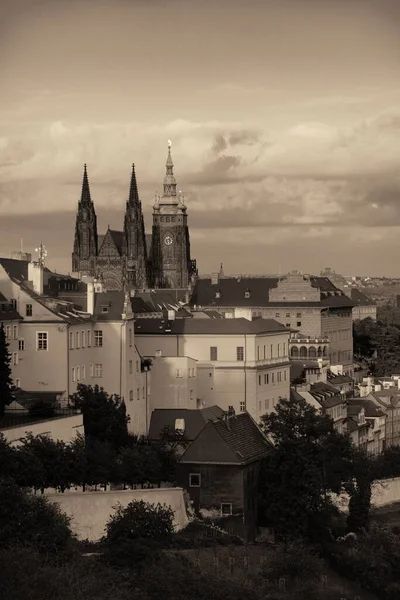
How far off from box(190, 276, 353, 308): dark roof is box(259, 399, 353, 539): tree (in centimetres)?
7536

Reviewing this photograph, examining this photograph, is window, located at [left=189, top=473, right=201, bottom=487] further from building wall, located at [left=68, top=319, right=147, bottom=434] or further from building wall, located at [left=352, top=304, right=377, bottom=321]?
building wall, located at [left=352, top=304, right=377, bottom=321]

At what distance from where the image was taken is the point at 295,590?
60188 mm

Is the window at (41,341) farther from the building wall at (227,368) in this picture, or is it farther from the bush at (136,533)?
the bush at (136,533)

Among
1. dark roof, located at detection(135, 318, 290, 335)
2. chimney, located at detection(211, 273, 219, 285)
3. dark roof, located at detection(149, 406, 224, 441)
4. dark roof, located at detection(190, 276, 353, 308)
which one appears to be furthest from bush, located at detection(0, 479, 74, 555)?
chimney, located at detection(211, 273, 219, 285)

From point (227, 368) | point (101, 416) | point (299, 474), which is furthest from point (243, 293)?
point (299, 474)

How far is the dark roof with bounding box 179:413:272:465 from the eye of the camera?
6644cm

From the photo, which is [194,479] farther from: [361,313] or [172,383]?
[361,313]

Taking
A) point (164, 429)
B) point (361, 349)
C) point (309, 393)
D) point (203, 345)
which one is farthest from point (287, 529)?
point (361, 349)

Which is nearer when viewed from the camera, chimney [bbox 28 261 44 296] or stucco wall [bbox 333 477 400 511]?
stucco wall [bbox 333 477 400 511]

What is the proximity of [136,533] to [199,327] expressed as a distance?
29305mm

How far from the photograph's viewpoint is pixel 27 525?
55.8 metres

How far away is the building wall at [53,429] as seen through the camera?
6134cm

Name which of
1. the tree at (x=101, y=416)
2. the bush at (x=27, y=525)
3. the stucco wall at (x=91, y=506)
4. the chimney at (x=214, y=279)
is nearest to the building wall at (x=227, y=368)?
the tree at (x=101, y=416)

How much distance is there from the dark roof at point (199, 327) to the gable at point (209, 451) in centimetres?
1843
